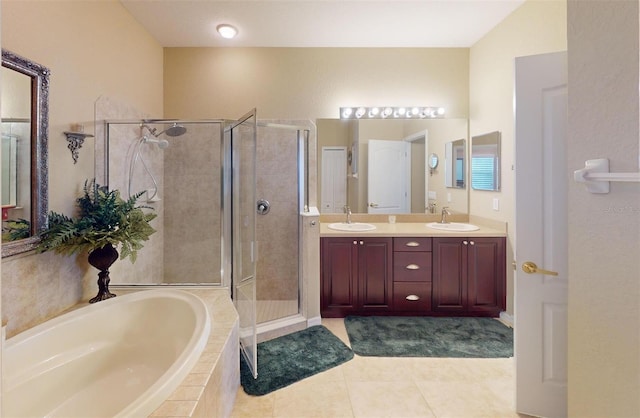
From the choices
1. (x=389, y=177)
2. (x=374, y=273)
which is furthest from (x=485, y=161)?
(x=374, y=273)

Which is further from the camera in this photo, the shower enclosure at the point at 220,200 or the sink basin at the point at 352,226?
the sink basin at the point at 352,226

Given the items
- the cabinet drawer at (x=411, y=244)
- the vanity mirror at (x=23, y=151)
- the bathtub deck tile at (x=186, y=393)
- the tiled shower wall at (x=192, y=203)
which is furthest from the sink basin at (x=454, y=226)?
the vanity mirror at (x=23, y=151)

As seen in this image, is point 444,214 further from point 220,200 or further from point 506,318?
point 220,200

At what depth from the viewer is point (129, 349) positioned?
1976 millimetres

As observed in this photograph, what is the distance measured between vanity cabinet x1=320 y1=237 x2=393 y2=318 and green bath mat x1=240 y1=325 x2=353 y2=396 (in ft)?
1.10

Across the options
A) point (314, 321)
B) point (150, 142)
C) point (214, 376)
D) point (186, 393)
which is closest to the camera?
point (186, 393)

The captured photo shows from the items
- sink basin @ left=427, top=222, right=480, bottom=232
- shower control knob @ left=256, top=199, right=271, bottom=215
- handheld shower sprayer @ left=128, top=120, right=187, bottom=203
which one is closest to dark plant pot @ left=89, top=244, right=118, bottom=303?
handheld shower sprayer @ left=128, top=120, right=187, bottom=203

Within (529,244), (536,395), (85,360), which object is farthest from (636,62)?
(85,360)

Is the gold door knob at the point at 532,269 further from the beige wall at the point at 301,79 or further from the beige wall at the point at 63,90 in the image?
the beige wall at the point at 63,90

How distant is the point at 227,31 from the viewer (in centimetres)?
313

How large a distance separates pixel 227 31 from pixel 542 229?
301 centimetres

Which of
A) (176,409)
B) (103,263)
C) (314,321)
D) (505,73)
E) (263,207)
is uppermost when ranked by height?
(505,73)

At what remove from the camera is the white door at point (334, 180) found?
3.52 m

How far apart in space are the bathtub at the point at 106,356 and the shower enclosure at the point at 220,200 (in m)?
0.45
